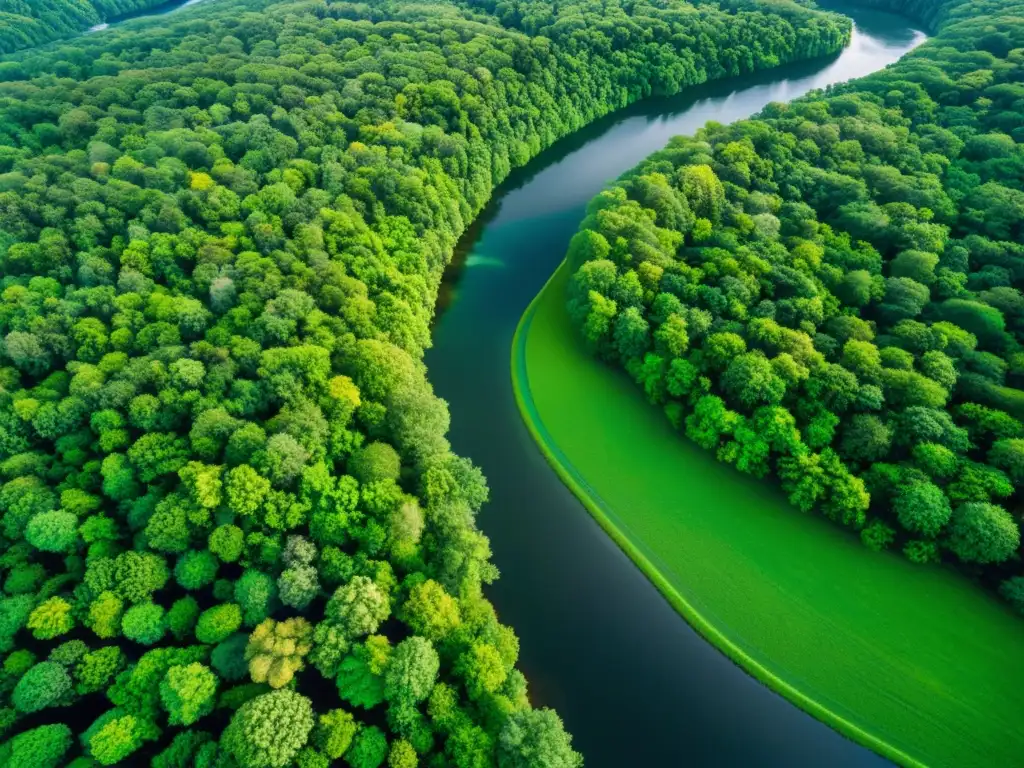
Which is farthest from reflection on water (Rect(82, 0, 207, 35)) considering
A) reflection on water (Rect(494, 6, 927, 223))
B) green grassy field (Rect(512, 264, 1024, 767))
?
green grassy field (Rect(512, 264, 1024, 767))

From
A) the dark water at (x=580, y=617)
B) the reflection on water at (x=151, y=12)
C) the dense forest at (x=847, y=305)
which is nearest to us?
the dark water at (x=580, y=617)

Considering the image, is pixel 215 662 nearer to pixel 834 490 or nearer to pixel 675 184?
pixel 834 490

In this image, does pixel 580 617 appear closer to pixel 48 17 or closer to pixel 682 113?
pixel 682 113

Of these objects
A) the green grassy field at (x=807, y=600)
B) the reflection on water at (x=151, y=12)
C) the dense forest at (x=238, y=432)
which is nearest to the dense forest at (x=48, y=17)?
the reflection on water at (x=151, y=12)

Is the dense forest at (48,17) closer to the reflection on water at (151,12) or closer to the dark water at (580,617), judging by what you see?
the reflection on water at (151,12)

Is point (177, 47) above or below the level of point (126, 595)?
above

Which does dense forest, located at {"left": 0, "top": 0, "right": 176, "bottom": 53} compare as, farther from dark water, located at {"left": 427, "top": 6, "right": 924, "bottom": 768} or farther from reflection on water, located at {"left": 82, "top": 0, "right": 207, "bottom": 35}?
dark water, located at {"left": 427, "top": 6, "right": 924, "bottom": 768}

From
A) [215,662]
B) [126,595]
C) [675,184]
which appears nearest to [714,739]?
[215,662]
